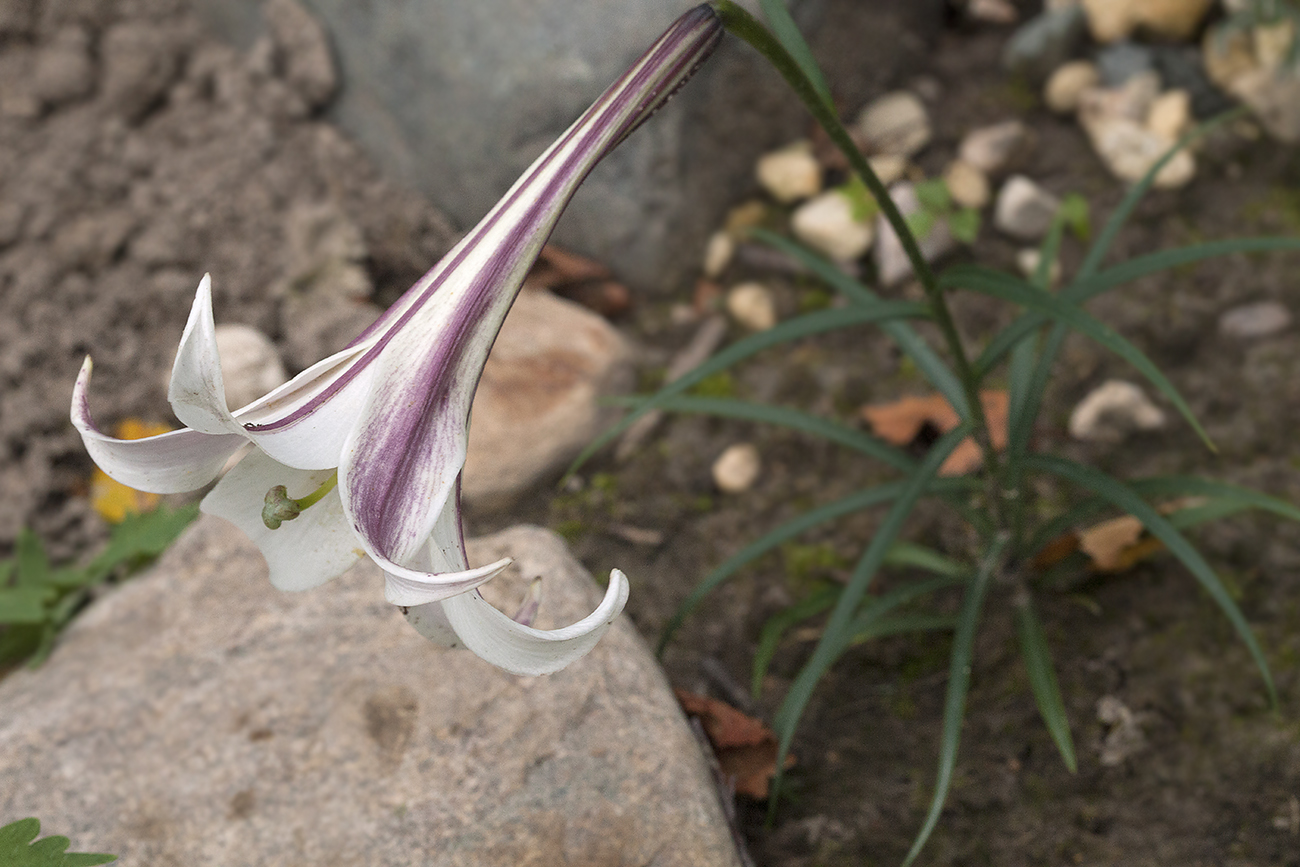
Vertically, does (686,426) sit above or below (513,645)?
below

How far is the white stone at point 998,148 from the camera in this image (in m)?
2.88

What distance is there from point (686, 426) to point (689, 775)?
114 centimetres

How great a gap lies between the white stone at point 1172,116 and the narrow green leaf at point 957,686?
1596 mm

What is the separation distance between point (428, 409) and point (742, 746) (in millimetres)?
1098

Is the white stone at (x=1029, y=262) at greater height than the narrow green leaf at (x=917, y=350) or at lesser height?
lesser

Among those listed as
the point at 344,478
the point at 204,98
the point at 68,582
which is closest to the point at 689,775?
the point at 344,478

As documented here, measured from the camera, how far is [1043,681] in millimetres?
1749

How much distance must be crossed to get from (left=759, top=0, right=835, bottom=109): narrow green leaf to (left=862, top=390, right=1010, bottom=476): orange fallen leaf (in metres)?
1.16

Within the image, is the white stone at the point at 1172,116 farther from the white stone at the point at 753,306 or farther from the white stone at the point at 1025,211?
the white stone at the point at 753,306

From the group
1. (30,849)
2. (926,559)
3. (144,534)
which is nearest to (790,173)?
(926,559)

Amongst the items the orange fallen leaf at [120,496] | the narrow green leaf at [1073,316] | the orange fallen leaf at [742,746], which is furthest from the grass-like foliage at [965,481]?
the orange fallen leaf at [120,496]

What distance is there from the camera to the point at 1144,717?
75.7 inches

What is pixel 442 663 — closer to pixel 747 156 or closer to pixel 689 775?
pixel 689 775

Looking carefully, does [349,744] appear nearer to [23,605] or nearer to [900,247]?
[23,605]
